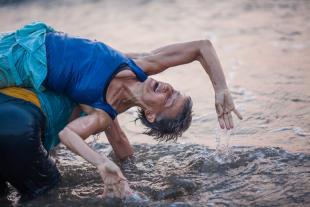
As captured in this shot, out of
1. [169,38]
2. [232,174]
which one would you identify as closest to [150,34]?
[169,38]

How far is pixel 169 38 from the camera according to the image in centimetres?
849

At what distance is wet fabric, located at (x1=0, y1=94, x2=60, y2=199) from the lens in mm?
4223

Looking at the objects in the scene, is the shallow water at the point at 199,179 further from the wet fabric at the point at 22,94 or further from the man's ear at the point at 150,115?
the wet fabric at the point at 22,94

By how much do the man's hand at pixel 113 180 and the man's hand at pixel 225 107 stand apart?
0.93 metres

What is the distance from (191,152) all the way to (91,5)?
18.3 ft

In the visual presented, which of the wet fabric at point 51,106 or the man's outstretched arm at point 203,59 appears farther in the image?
the man's outstretched arm at point 203,59

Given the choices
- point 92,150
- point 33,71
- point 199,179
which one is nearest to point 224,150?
point 199,179

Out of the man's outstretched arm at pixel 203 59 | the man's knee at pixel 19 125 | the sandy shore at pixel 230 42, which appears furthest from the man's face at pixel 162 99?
the sandy shore at pixel 230 42

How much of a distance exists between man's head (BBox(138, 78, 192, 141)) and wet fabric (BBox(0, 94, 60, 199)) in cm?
74

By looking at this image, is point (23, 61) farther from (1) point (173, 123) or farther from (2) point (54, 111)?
(1) point (173, 123)

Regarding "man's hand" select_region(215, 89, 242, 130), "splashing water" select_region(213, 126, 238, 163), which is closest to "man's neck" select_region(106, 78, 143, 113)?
"man's hand" select_region(215, 89, 242, 130)

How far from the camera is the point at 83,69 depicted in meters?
4.42

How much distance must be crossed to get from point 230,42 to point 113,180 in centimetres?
442

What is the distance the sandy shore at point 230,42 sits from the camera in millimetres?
5871
